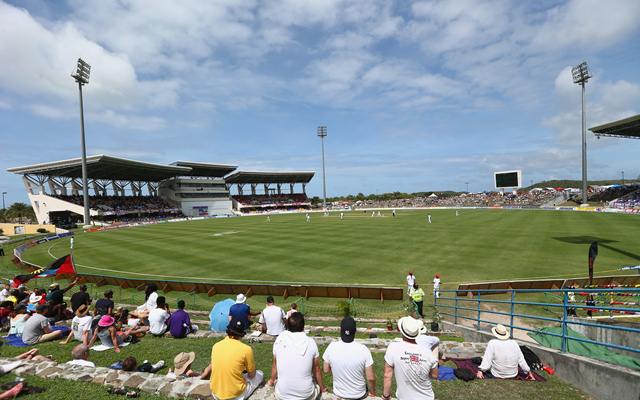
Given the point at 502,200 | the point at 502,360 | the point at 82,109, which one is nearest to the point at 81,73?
the point at 82,109

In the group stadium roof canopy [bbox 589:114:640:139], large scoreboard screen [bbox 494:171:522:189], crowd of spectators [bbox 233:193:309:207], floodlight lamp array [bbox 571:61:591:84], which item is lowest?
crowd of spectators [bbox 233:193:309:207]

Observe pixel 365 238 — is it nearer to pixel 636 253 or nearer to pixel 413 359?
pixel 636 253

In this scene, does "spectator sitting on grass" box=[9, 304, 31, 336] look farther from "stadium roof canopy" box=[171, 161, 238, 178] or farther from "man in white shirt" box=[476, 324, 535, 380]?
"stadium roof canopy" box=[171, 161, 238, 178]

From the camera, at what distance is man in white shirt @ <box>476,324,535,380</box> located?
5.75 meters

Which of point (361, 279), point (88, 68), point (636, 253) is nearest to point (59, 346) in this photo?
point (361, 279)

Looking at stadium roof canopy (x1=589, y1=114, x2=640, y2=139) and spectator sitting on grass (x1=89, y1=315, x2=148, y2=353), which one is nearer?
spectator sitting on grass (x1=89, y1=315, x2=148, y2=353)

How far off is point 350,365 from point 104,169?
88.2m

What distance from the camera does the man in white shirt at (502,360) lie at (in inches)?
227

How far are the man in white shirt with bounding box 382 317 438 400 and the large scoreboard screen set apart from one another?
9589 centimetres

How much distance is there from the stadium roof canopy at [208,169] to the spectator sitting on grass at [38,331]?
93719 mm

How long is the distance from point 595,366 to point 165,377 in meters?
7.28

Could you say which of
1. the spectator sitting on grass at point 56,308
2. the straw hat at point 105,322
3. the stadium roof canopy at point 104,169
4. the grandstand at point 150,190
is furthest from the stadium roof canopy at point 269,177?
the straw hat at point 105,322

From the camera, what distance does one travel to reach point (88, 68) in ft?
221

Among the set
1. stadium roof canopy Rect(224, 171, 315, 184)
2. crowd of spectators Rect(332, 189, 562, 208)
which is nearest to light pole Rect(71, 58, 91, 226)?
stadium roof canopy Rect(224, 171, 315, 184)
